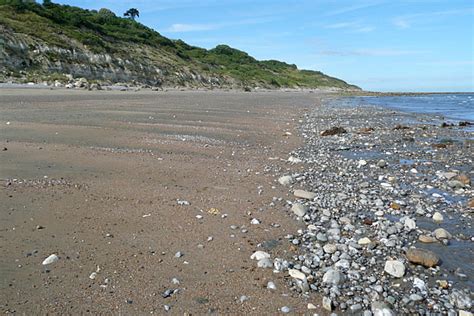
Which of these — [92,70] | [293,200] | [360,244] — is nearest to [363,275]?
[360,244]

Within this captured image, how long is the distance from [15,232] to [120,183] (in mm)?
2196

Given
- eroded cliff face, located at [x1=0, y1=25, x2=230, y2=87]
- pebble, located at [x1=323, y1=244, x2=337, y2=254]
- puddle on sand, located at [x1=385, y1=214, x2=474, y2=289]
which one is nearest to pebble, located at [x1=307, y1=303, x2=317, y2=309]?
pebble, located at [x1=323, y1=244, x2=337, y2=254]

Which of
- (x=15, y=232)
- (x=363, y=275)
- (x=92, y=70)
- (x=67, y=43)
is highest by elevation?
(x=67, y=43)

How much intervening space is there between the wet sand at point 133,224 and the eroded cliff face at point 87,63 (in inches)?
1046

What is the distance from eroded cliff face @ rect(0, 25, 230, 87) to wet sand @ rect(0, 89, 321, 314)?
26570mm

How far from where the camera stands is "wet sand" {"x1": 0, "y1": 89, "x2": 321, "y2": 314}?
3.38m

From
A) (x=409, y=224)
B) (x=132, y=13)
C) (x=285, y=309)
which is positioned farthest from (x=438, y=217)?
(x=132, y=13)

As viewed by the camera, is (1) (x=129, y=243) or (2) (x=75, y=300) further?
(1) (x=129, y=243)

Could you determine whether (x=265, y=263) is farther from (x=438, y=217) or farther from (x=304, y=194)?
(x=438, y=217)

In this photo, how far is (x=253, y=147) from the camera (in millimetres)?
10867

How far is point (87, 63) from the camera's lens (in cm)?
3991

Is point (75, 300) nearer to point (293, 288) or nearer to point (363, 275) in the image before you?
point (293, 288)

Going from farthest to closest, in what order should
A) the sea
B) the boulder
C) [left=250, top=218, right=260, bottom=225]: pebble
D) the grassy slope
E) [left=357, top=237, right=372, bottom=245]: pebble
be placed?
1. the grassy slope
2. the sea
3. [left=250, top=218, right=260, bottom=225]: pebble
4. [left=357, top=237, right=372, bottom=245]: pebble
5. the boulder

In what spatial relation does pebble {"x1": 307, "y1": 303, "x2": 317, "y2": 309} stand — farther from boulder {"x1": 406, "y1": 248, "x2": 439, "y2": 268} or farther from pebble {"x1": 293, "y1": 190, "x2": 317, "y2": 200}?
pebble {"x1": 293, "y1": 190, "x2": 317, "y2": 200}
